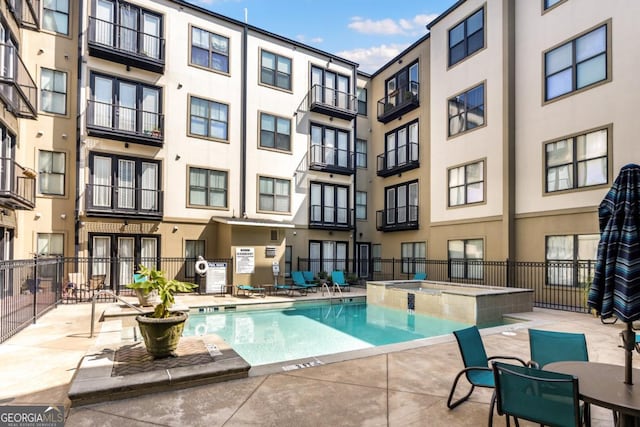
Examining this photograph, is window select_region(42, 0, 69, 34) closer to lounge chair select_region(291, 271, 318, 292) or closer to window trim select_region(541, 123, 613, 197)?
lounge chair select_region(291, 271, 318, 292)

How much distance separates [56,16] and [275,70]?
29.6 ft

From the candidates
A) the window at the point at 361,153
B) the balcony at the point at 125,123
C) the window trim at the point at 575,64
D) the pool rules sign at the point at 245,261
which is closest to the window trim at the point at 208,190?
the balcony at the point at 125,123

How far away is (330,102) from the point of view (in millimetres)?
20938

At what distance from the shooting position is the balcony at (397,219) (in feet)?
64.0

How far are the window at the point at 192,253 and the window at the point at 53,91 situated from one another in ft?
22.6

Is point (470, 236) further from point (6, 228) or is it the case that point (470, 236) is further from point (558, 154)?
point (6, 228)

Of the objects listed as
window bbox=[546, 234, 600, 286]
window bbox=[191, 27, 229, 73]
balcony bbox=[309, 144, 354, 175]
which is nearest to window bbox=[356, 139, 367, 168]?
balcony bbox=[309, 144, 354, 175]

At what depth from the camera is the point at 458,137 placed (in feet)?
55.8

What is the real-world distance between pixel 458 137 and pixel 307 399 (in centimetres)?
1494

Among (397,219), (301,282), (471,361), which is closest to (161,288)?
(471,361)

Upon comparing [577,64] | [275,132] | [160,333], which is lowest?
[160,333]

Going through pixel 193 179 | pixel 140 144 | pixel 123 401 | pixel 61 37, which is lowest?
pixel 123 401

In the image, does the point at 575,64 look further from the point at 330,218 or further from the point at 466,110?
the point at 330,218

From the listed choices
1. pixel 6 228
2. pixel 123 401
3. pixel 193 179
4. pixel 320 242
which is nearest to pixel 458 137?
pixel 320 242
